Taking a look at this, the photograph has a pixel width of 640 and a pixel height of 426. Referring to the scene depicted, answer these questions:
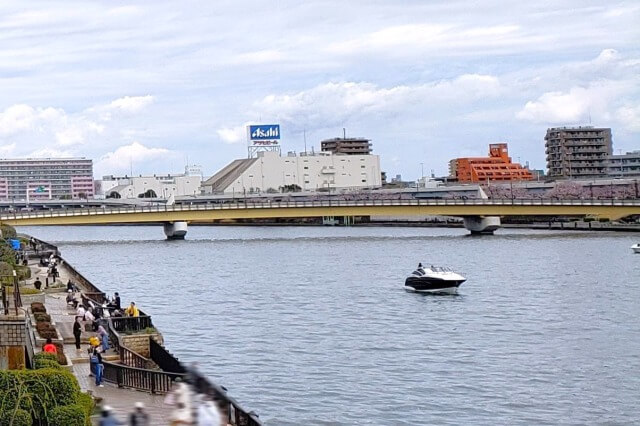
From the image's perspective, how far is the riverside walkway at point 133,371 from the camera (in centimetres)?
2109

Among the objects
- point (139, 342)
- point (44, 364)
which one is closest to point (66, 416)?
point (44, 364)

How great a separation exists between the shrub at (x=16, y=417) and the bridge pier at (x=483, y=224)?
102 m

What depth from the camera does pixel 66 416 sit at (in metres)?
19.2

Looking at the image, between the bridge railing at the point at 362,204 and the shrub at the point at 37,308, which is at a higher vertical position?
the bridge railing at the point at 362,204

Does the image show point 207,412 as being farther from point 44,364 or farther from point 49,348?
point 49,348

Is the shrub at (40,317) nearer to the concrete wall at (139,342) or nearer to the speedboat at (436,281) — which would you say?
the concrete wall at (139,342)

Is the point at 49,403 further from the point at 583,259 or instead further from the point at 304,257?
the point at 304,257

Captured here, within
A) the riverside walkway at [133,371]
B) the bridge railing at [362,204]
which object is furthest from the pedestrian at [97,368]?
the bridge railing at [362,204]

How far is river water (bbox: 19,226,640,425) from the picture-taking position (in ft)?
98.3

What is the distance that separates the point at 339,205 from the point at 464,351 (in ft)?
238

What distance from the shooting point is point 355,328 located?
46344 mm

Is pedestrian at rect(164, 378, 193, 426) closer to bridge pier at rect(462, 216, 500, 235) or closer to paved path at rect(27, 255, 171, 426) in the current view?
paved path at rect(27, 255, 171, 426)

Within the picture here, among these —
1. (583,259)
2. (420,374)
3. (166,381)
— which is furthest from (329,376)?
(583,259)

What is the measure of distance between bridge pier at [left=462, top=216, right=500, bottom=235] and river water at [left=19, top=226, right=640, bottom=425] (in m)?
25.7
